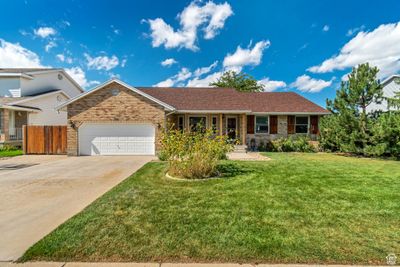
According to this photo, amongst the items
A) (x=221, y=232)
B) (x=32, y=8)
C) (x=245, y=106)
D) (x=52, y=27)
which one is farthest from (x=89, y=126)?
(x=221, y=232)

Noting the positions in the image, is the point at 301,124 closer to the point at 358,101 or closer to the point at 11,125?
the point at 358,101

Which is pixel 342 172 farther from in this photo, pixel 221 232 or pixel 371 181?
pixel 221 232

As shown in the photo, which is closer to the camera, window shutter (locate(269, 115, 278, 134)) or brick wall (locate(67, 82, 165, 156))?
brick wall (locate(67, 82, 165, 156))

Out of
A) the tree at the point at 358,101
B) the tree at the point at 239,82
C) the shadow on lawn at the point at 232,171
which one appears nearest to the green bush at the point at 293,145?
the tree at the point at 358,101

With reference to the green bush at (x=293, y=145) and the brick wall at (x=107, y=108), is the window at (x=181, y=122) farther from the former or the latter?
the green bush at (x=293, y=145)

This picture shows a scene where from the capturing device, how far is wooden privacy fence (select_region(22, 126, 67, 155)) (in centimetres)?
1373

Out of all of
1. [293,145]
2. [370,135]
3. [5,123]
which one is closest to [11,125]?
[5,123]

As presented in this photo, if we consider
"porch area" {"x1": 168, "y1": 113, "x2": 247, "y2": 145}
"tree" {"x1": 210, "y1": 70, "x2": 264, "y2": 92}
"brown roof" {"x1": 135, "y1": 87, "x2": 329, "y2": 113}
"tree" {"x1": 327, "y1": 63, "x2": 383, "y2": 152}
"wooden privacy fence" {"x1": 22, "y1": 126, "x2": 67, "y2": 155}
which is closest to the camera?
"tree" {"x1": 327, "y1": 63, "x2": 383, "y2": 152}

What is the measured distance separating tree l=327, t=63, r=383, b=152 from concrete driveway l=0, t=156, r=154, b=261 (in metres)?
13.3

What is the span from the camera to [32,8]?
47.1ft

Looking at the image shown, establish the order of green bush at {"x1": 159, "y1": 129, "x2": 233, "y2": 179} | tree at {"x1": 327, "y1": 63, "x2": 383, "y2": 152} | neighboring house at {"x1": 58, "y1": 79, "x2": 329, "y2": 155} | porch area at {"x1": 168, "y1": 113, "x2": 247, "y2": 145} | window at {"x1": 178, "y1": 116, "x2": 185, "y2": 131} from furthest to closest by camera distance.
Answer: window at {"x1": 178, "y1": 116, "x2": 185, "y2": 131}, porch area at {"x1": 168, "y1": 113, "x2": 247, "y2": 145}, neighboring house at {"x1": 58, "y1": 79, "x2": 329, "y2": 155}, tree at {"x1": 327, "y1": 63, "x2": 383, "y2": 152}, green bush at {"x1": 159, "y1": 129, "x2": 233, "y2": 179}

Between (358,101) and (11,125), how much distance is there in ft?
87.0

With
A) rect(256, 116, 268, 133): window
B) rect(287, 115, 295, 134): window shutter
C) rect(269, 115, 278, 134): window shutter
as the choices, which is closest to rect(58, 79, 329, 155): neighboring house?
rect(256, 116, 268, 133): window

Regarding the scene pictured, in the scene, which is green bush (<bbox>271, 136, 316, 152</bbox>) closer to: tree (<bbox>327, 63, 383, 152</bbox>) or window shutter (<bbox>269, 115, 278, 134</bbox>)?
window shutter (<bbox>269, 115, 278, 134</bbox>)
